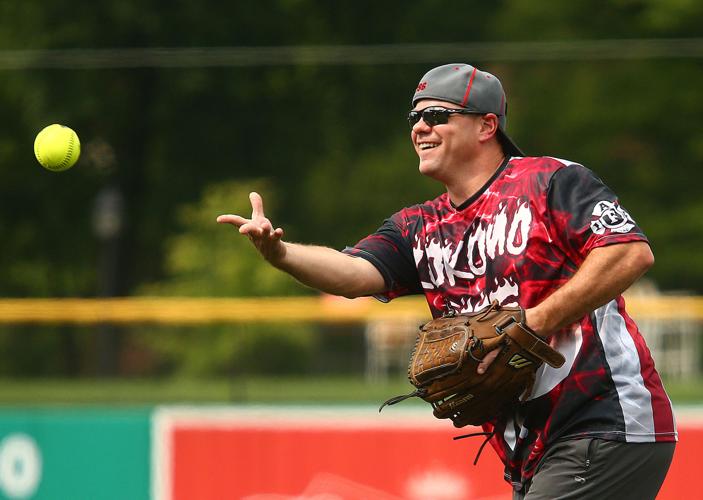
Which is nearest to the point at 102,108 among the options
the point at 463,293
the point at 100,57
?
the point at 100,57

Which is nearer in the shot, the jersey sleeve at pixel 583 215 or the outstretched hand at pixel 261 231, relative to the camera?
the jersey sleeve at pixel 583 215

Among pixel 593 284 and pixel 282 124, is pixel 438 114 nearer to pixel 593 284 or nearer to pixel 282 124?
pixel 593 284

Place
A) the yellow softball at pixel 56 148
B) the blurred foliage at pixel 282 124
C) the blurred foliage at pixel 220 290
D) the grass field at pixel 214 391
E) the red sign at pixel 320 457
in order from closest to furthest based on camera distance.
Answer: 1. the yellow softball at pixel 56 148
2. the red sign at pixel 320 457
3. the grass field at pixel 214 391
4. the blurred foliage at pixel 220 290
5. the blurred foliage at pixel 282 124

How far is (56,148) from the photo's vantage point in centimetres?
485

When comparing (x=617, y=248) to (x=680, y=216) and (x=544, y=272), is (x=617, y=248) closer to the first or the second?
(x=544, y=272)

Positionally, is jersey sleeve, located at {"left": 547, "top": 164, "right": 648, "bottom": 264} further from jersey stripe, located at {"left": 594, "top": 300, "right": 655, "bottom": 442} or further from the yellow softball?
the yellow softball

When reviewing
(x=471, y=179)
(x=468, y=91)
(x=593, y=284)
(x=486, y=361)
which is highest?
(x=468, y=91)

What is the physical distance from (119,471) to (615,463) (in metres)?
4.63

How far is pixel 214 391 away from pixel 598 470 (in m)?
6.89

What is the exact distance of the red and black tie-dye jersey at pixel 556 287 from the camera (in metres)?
3.84

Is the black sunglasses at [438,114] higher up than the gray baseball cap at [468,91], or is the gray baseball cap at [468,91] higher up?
the gray baseball cap at [468,91]

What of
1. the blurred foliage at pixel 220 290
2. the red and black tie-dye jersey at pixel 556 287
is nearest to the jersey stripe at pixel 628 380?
the red and black tie-dye jersey at pixel 556 287

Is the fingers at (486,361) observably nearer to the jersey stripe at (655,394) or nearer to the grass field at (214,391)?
the jersey stripe at (655,394)

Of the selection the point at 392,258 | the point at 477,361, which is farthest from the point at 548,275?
the point at 392,258
